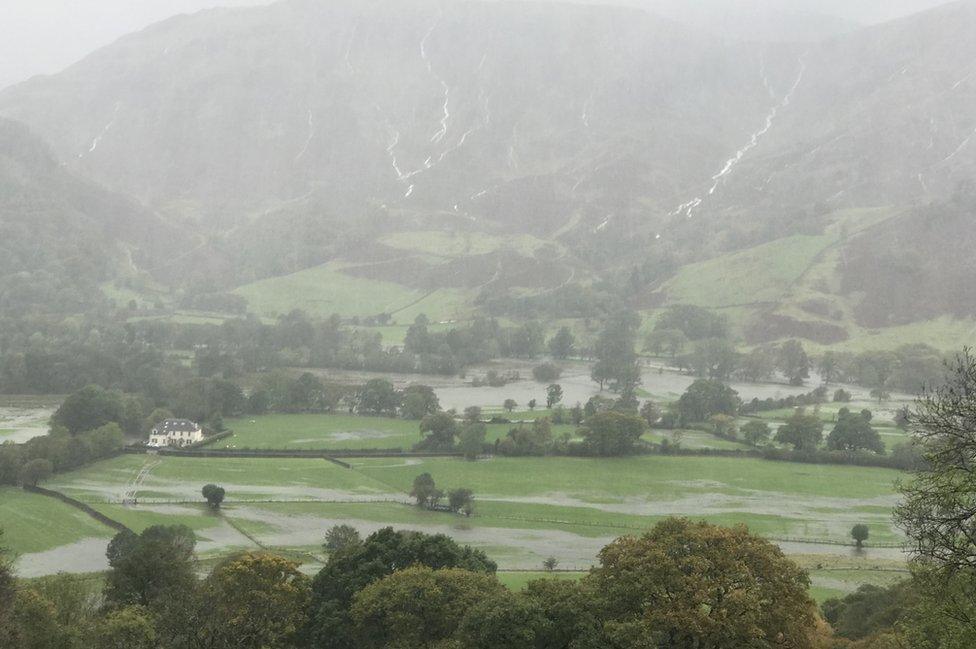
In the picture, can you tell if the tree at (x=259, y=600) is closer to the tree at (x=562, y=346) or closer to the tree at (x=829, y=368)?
the tree at (x=829, y=368)

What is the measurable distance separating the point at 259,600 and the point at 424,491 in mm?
28367

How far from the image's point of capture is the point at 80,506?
55.8 meters

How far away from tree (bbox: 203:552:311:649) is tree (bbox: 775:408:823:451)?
51.0 meters

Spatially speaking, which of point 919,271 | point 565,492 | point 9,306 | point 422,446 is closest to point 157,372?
point 422,446

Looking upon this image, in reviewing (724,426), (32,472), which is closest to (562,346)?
(724,426)

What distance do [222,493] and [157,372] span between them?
4466 cm

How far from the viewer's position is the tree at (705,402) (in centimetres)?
8919

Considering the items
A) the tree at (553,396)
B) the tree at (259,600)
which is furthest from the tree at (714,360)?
the tree at (259,600)

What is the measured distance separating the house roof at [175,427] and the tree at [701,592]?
56.2 metres

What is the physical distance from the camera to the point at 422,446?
75375 millimetres

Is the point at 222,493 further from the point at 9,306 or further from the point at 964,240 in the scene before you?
the point at 964,240

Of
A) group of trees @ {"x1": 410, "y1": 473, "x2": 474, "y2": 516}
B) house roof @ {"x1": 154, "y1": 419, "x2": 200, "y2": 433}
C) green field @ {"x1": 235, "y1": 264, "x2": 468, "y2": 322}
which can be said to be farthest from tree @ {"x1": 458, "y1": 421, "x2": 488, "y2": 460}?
green field @ {"x1": 235, "y1": 264, "x2": 468, "y2": 322}

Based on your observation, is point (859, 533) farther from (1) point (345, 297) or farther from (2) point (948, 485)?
(1) point (345, 297)

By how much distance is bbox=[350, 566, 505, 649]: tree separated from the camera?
28719 millimetres
